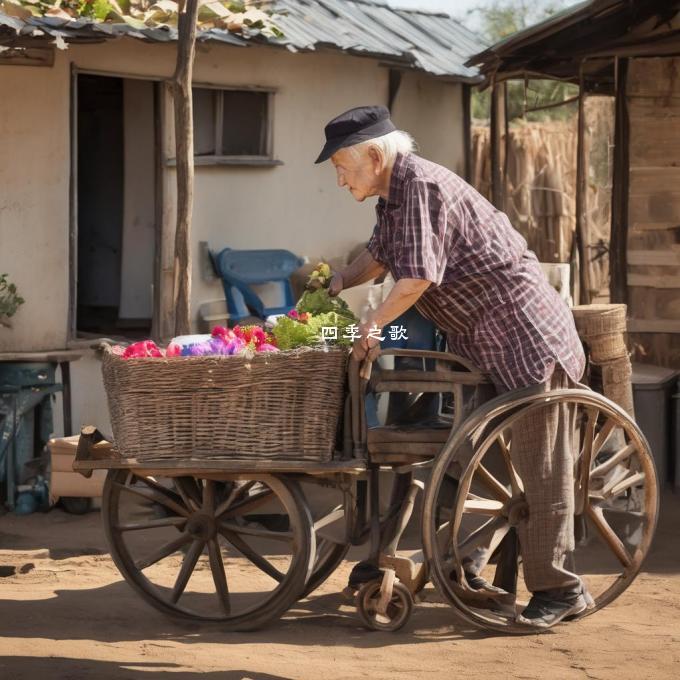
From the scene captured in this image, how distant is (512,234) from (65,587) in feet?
8.89

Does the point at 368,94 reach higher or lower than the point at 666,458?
higher

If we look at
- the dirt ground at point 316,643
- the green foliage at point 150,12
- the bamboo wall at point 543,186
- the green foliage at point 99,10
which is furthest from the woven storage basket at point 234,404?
the bamboo wall at point 543,186

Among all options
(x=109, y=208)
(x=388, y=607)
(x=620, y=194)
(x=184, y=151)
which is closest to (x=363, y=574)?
(x=388, y=607)

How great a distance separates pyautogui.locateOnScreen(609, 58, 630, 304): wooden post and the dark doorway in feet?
12.7

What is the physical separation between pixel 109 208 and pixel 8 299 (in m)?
3.30

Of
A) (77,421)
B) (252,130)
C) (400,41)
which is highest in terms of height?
(400,41)

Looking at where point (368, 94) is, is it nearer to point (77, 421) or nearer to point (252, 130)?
point (252, 130)

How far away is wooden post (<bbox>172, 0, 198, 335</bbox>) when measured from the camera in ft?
25.9

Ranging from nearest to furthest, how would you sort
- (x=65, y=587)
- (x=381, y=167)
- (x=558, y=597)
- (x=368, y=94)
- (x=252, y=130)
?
(x=381, y=167), (x=558, y=597), (x=65, y=587), (x=252, y=130), (x=368, y=94)

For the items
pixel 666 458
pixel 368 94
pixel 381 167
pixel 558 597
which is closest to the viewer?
pixel 381 167

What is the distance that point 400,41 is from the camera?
1093 centimetres

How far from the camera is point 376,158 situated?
183 inches

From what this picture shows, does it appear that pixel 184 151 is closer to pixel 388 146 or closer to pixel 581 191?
pixel 581 191

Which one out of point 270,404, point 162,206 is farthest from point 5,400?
point 270,404
